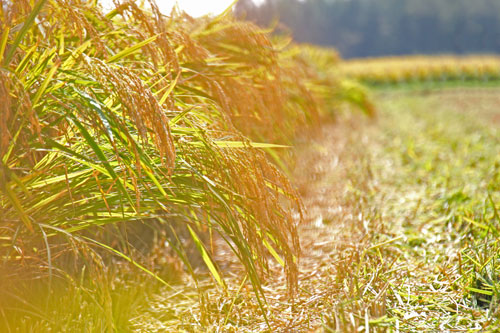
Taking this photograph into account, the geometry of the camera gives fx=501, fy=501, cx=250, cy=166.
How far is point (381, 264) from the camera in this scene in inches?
61.4

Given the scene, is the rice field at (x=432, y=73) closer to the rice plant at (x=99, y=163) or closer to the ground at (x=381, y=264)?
the ground at (x=381, y=264)

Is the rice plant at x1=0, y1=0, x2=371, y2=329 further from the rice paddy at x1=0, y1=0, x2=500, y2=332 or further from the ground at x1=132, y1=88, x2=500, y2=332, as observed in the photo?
the ground at x1=132, y1=88, x2=500, y2=332

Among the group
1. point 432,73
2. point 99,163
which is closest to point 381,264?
point 99,163

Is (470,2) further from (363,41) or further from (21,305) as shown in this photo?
(21,305)

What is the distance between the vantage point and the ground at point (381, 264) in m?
1.32

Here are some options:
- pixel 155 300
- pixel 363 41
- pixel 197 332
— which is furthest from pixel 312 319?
pixel 363 41

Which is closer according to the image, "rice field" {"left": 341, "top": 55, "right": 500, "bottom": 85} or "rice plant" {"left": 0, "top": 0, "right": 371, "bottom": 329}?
"rice plant" {"left": 0, "top": 0, "right": 371, "bottom": 329}

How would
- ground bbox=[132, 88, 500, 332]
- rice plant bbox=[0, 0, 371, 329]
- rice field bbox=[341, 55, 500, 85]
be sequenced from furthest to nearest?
rice field bbox=[341, 55, 500, 85] → ground bbox=[132, 88, 500, 332] → rice plant bbox=[0, 0, 371, 329]

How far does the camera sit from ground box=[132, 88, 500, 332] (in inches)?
51.8

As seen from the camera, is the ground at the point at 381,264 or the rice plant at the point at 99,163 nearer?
the rice plant at the point at 99,163

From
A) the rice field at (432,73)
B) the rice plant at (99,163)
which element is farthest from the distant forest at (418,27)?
the rice plant at (99,163)

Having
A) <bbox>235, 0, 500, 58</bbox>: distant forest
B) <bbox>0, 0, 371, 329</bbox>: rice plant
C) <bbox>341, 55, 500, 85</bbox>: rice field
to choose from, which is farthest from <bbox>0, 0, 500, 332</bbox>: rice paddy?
<bbox>235, 0, 500, 58</bbox>: distant forest

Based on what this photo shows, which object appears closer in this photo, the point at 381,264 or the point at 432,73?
the point at 381,264

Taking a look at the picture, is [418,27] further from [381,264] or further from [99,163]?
[99,163]
